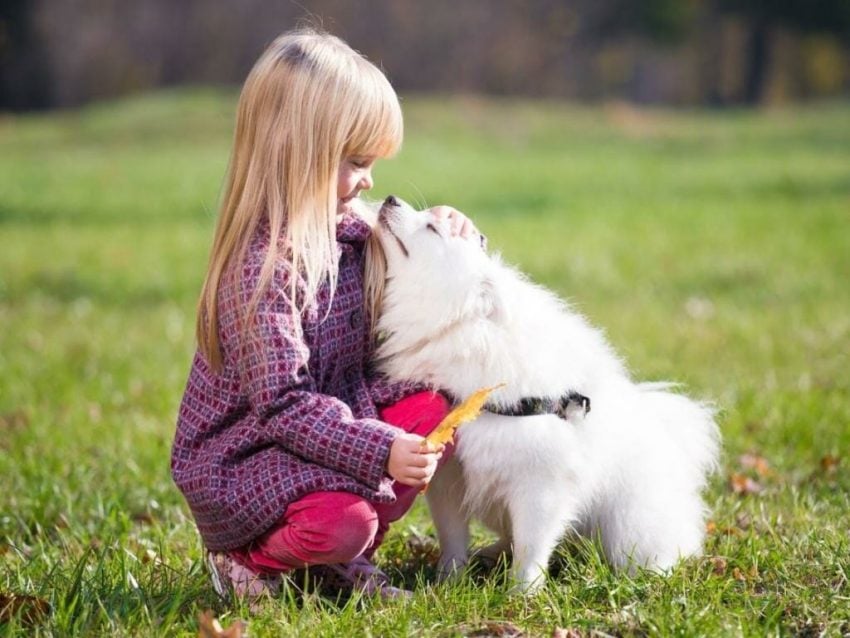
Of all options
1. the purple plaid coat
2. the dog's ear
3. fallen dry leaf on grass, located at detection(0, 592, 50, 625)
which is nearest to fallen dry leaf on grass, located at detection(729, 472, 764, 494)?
the dog's ear

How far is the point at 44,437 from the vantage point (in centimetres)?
476

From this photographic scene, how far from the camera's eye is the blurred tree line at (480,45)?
24.8 m

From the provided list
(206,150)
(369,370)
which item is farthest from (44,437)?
(206,150)

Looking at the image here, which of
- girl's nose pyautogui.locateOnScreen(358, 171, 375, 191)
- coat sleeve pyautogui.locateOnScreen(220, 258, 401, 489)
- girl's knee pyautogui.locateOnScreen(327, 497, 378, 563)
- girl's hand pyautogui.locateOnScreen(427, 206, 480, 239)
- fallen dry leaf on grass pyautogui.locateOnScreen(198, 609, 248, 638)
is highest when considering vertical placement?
girl's nose pyautogui.locateOnScreen(358, 171, 375, 191)

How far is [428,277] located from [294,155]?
469 mm

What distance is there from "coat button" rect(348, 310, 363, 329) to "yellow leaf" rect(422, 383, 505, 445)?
1.32ft

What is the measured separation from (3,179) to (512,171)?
257 inches

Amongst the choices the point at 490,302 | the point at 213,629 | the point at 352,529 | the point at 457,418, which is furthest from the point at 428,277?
the point at 213,629

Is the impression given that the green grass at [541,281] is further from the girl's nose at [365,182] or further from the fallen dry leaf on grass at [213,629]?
the girl's nose at [365,182]

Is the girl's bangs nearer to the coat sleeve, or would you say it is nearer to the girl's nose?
the girl's nose

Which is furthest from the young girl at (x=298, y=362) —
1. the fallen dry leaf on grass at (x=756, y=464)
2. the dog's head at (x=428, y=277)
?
the fallen dry leaf on grass at (x=756, y=464)

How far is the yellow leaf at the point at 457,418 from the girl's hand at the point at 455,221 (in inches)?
18.5

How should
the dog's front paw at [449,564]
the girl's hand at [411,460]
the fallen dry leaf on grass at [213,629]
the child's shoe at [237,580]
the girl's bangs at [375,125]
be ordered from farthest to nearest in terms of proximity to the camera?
1. the dog's front paw at [449,564]
2. the girl's bangs at [375,125]
3. the child's shoe at [237,580]
4. the girl's hand at [411,460]
5. the fallen dry leaf on grass at [213,629]

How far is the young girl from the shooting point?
282 cm
